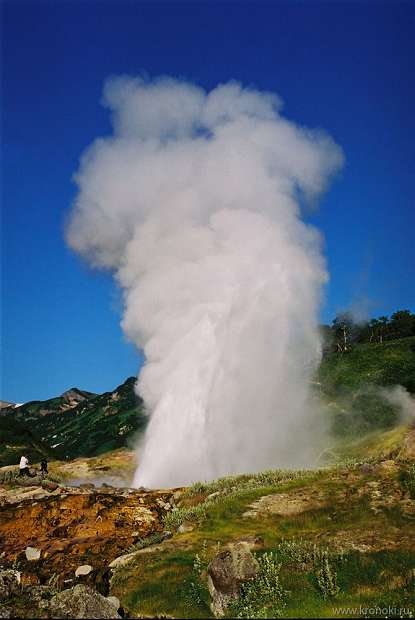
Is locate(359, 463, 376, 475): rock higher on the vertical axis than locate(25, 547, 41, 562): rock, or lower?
higher

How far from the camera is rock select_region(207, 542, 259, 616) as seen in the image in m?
12.2

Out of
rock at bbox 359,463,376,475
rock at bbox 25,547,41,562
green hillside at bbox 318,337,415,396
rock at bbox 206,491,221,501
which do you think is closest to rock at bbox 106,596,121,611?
rock at bbox 25,547,41,562

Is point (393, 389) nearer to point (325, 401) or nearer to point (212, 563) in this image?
point (325, 401)

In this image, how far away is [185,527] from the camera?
60.3 feet

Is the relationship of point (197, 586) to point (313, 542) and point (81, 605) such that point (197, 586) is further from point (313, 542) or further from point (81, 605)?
point (313, 542)

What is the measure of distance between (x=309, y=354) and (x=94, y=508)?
3916 cm

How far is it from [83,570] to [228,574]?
18.8 feet

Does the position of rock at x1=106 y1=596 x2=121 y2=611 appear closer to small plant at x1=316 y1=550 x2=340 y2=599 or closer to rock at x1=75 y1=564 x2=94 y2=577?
rock at x1=75 y1=564 x2=94 y2=577

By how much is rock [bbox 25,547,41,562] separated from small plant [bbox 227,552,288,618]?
8669mm

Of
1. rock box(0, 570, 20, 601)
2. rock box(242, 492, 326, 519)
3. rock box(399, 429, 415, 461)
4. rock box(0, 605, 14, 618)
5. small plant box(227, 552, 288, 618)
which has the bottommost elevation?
small plant box(227, 552, 288, 618)

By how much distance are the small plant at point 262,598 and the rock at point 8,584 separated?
5.83 metres

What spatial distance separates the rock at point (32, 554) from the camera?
1745 cm

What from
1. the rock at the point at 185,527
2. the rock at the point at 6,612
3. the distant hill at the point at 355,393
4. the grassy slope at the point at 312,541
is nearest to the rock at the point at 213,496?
the grassy slope at the point at 312,541

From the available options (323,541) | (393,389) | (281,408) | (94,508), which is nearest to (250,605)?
(323,541)
